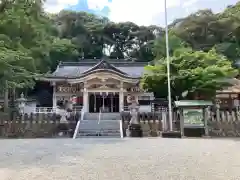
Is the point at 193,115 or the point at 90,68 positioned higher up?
the point at 90,68

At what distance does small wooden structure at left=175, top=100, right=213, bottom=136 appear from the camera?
56.1 ft

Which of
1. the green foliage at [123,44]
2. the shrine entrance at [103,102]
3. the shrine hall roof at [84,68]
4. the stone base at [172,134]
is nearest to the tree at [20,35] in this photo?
the green foliage at [123,44]

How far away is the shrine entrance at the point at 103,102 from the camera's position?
102ft

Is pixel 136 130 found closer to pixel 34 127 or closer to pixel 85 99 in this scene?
pixel 34 127

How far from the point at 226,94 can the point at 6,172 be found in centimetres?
2701

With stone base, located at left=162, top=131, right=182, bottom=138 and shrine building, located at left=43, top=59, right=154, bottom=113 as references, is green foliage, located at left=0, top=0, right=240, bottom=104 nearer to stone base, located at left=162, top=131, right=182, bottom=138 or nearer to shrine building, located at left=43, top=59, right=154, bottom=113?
shrine building, located at left=43, top=59, right=154, bottom=113

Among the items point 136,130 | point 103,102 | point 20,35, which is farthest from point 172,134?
point 103,102

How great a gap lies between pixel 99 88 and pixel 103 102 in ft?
Answer: 7.78

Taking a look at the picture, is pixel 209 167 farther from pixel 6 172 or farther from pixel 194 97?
pixel 194 97

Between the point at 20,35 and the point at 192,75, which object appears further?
the point at 20,35

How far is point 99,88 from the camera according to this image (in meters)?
29.6

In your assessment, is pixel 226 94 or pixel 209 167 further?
pixel 226 94

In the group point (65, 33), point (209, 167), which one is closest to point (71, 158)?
point (209, 167)

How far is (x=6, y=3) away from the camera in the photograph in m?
18.5
